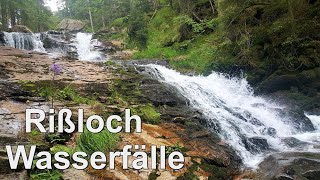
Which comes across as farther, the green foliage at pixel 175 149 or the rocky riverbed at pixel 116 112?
the green foliage at pixel 175 149

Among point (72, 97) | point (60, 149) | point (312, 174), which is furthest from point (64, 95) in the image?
point (312, 174)

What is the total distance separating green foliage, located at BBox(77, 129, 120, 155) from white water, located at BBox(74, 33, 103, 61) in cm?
1556

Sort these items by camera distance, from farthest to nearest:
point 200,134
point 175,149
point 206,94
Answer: point 206,94
point 200,134
point 175,149

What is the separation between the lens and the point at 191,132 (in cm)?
704

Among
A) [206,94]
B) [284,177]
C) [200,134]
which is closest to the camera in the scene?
[284,177]

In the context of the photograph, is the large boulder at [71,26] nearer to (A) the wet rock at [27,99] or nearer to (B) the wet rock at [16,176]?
(A) the wet rock at [27,99]

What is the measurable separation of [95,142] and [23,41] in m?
18.2

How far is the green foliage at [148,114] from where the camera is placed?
700cm

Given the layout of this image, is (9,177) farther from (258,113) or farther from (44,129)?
(258,113)

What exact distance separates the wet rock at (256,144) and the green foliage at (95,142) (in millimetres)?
3851

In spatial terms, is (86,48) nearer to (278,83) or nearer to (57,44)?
(57,44)

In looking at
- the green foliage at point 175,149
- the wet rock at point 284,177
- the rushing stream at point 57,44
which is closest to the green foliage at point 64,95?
the green foliage at point 175,149

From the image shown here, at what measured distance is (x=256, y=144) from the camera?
752 cm

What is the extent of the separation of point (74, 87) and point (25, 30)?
19.5 metres
